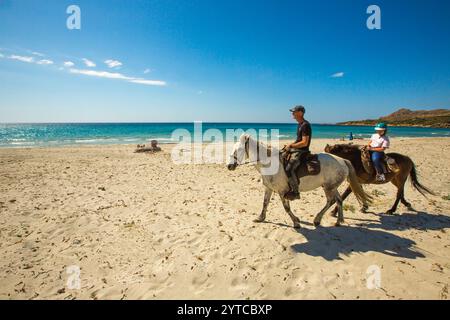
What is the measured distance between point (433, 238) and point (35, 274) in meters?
9.24

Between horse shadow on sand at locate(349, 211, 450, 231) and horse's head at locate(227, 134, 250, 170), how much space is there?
3987 millimetres

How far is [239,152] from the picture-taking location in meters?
5.82

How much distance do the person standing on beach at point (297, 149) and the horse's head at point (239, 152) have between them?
1.16m

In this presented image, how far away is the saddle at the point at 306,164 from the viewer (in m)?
5.99

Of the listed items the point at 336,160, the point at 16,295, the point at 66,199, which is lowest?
the point at 16,295

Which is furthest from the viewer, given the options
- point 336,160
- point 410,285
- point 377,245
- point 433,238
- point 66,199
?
point 66,199

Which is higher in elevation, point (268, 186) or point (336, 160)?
point (336, 160)

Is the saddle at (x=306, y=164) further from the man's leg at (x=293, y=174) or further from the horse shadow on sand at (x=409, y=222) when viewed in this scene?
the horse shadow on sand at (x=409, y=222)

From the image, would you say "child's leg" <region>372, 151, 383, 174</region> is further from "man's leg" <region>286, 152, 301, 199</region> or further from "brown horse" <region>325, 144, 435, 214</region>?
"man's leg" <region>286, 152, 301, 199</region>

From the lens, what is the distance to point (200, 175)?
13297 mm

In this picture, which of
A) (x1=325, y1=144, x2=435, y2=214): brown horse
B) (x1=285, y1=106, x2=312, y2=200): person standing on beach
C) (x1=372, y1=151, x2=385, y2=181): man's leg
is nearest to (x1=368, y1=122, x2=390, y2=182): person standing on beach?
(x1=372, y1=151, x2=385, y2=181): man's leg

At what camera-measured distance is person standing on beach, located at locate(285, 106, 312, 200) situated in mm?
5805
